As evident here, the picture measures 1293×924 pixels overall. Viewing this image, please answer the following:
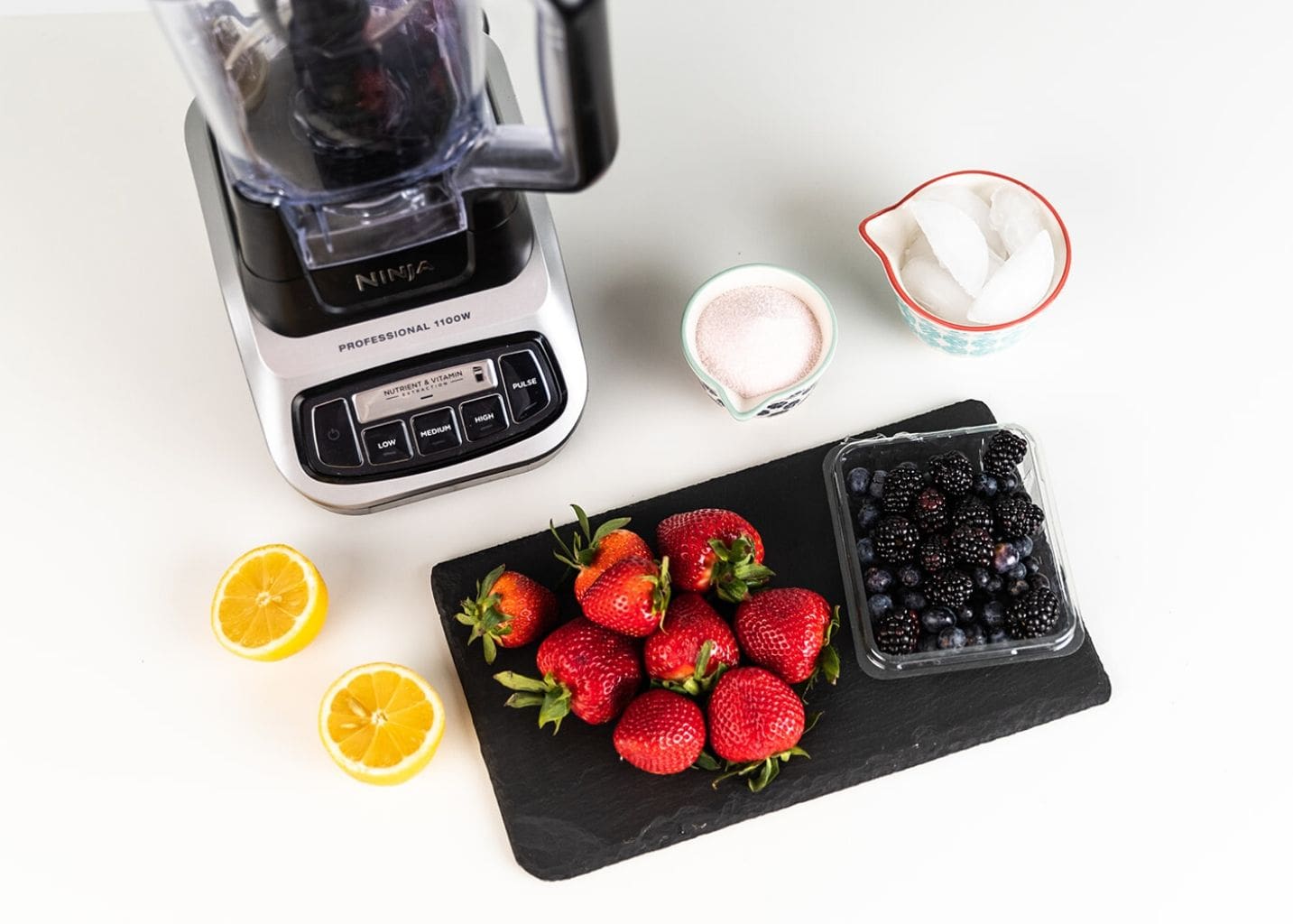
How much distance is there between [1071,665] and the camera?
1166mm

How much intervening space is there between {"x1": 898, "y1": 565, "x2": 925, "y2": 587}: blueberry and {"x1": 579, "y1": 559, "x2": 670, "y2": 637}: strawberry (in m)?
0.23

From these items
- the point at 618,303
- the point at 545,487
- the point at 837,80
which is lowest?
the point at 545,487

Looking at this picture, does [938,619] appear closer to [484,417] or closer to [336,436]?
[484,417]

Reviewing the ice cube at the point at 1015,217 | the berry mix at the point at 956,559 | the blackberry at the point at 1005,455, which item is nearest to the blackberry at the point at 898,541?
the berry mix at the point at 956,559

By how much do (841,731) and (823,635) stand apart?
0.10m

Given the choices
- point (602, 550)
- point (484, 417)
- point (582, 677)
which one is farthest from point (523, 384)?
point (582, 677)

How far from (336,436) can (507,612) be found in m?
0.23

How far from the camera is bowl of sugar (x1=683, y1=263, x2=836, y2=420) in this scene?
3.91 feet

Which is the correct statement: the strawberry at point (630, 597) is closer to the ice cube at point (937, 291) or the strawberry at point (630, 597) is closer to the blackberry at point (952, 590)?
the blackberry at point (952, 590)

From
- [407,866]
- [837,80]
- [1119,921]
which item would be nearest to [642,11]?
[837,80]

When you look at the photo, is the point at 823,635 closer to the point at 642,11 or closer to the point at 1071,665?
the point at 1071,665

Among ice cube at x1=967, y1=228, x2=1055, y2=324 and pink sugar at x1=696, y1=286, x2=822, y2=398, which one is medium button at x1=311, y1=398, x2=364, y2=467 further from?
ice cube at x1=967, y1=228, x2=1055, y2=324

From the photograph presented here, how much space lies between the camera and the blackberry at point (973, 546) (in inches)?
44.2

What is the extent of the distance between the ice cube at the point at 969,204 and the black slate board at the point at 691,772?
370mm
